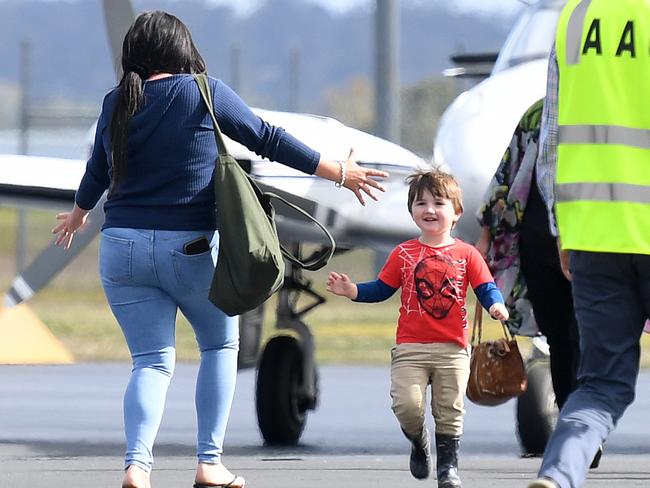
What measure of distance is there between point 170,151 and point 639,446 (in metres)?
4.65

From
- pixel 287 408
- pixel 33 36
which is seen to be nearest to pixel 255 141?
pixel 287 408

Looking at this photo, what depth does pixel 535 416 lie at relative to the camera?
963 cm

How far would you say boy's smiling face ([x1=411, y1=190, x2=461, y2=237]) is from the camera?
703 cm

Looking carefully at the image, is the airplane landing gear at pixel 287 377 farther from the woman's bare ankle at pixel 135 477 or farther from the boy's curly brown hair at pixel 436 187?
the woman's bare ankle at pixel 135 477

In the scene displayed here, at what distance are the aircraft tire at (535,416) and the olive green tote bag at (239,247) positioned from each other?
3225 mm

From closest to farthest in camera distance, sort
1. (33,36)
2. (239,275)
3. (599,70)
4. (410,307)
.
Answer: (599,70) → (239,275) → (410,307) → (33,36)

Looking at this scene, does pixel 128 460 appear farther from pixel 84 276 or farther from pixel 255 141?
pixel 84 276

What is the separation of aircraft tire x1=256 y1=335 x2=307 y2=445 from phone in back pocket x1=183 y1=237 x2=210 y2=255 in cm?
398

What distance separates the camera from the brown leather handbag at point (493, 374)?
25.0ft

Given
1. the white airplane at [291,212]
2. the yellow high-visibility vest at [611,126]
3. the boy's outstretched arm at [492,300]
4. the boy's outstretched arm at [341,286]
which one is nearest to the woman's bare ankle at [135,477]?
the boy's outstretched arm at [341,286]

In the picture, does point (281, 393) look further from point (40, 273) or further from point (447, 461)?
point (447, 461)

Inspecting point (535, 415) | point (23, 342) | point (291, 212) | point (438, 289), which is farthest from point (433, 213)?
point (23, 342)

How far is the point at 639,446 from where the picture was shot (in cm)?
1053

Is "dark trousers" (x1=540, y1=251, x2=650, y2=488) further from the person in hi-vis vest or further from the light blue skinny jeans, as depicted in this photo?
the light blue skinny jeans
